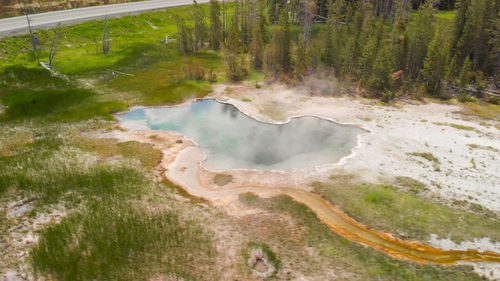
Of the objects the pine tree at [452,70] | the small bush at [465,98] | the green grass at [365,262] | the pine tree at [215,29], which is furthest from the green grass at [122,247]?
the pine tree at [215,29]

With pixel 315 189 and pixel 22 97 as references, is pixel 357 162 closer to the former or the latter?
pixel 315 189

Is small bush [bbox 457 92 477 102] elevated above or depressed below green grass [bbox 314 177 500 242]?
above

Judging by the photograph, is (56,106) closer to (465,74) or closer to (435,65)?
(435,65)

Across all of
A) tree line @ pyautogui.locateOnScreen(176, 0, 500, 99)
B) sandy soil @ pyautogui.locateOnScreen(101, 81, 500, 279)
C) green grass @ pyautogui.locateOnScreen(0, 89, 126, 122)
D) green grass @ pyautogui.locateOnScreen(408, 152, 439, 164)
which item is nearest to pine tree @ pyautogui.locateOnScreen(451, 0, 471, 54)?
tree line @ pyautogui.locateOnScreen(176, 0, 500, 99)

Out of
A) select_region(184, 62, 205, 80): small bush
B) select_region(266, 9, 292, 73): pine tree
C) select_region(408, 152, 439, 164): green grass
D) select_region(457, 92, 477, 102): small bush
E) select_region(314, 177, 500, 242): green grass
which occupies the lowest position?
select_region(314, 177, 500, 242): green grass

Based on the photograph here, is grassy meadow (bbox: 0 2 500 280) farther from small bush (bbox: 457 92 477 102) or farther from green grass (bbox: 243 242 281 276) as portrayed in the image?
small bush (bbox: 457 92 477 102)

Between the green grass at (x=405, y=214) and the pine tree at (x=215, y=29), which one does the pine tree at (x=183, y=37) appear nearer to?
the pine tree at (x=215, y=29)
